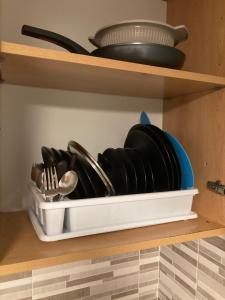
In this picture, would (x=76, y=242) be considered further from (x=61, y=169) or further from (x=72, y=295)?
(x=72, y=295)

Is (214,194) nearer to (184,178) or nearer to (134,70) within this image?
(184,178)

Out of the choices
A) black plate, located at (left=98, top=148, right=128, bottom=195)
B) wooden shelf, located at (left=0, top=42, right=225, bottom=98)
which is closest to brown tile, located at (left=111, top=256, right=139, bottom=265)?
black plate, located at (left=98, top=148, right=128, bottom=195)

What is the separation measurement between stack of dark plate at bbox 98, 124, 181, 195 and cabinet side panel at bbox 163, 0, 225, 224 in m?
0.12

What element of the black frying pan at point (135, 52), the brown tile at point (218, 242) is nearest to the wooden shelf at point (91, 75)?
the black frying pan at point (135, 52)

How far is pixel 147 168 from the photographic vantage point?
2.34ft

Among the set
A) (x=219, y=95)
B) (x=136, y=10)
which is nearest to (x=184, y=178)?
(x=219, y=95)

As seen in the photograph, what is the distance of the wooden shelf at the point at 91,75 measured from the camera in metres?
0.52

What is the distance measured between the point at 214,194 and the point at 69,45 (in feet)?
1.80

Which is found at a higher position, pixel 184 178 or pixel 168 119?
pixel 168 119

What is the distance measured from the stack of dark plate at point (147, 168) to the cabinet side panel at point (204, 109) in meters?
0.12

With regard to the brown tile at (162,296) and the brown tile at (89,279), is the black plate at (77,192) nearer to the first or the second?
the brown tile at (89,279)

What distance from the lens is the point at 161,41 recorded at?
622 mm

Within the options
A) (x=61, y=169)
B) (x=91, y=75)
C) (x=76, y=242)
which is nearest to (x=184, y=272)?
(x=76, y=242)

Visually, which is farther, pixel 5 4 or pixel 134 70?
pixel 5 4
